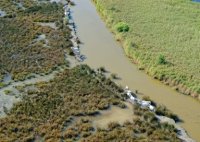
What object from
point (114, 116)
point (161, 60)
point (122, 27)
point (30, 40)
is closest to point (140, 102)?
point (114, 116)

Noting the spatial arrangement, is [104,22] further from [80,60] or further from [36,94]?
[36,94]

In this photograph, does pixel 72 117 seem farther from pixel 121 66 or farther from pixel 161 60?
pixel 161 60

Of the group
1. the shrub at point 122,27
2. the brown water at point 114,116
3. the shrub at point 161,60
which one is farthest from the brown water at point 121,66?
the brown water at point 114,116

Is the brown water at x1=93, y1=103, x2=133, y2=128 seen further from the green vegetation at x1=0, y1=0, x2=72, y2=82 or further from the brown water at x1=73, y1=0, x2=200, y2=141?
the green vegetation at x1=0, y1=0, x2=72, y2=82

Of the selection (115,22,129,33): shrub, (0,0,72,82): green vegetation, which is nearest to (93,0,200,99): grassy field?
(115,22,129,33): shrub

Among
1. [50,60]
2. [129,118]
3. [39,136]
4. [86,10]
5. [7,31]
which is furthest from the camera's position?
[86,10]

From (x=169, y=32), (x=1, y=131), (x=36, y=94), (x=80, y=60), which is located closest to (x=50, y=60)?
(x=80, y=60)

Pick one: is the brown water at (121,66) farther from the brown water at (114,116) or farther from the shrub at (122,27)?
the brown water at (114,116)
